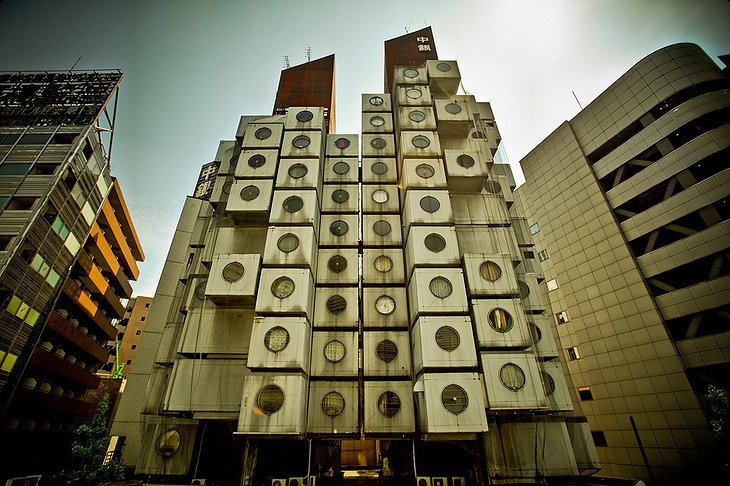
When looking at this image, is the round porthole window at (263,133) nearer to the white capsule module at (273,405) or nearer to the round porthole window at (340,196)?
the round porthole window at (340,196)

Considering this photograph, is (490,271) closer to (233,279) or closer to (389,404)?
(389,404)

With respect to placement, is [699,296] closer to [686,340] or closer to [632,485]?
[686,340]

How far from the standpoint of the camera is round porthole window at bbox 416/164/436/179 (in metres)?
25.0

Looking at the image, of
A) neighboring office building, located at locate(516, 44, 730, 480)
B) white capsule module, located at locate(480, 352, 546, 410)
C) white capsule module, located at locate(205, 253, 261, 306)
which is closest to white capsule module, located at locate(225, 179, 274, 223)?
white capsule module, located at locate(205, 253, 261, 306)

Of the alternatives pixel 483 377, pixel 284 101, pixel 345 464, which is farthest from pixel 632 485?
pixel 284 101

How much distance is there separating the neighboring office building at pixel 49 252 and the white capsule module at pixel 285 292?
2026 cm

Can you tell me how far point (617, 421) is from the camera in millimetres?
27172

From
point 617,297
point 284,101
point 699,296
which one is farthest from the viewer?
point 284,101

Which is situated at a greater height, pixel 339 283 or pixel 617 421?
pixel 339 283

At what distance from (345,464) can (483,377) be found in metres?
18.6

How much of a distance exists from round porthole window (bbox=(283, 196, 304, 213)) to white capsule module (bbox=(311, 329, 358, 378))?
28.2ft

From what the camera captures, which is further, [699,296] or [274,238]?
[699,296]

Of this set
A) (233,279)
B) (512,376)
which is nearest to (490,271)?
(512,376)

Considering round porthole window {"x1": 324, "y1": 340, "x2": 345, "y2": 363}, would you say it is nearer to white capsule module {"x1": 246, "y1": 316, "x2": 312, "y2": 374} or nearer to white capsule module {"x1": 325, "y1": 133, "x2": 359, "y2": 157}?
white capsule module {"x1": 246, "y1": 316, "x2": 312, "y2": 374}
